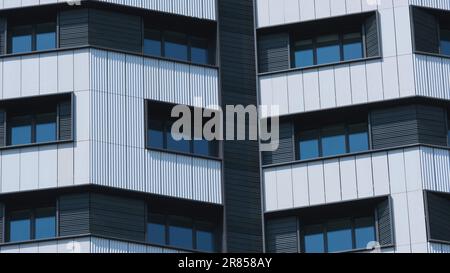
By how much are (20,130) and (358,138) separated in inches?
539

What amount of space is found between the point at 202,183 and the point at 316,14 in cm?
928

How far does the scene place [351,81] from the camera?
Answer: 6353 centimetres

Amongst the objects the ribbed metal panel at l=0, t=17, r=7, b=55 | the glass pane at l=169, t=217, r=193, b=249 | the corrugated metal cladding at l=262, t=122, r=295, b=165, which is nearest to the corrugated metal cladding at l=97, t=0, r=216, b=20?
the ribbed metal panel at l=0, t=17, r=7, b=55

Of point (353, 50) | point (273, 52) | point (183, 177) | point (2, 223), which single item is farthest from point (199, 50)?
point (2, 223)

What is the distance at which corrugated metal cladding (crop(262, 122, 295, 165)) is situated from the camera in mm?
63344

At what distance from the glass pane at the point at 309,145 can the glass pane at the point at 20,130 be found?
36.3 ft

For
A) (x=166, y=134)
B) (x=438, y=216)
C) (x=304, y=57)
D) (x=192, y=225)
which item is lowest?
(x=438, y=216)

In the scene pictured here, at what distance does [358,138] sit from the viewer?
6375cm

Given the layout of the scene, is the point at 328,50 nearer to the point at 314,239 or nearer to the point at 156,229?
the point at 314,239

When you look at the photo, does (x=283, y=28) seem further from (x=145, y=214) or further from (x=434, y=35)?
(x=145, y=214)

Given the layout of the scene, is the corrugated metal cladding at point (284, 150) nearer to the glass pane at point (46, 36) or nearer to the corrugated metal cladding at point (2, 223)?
the glass pane at point (46, 36)

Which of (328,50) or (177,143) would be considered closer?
(177,143)
